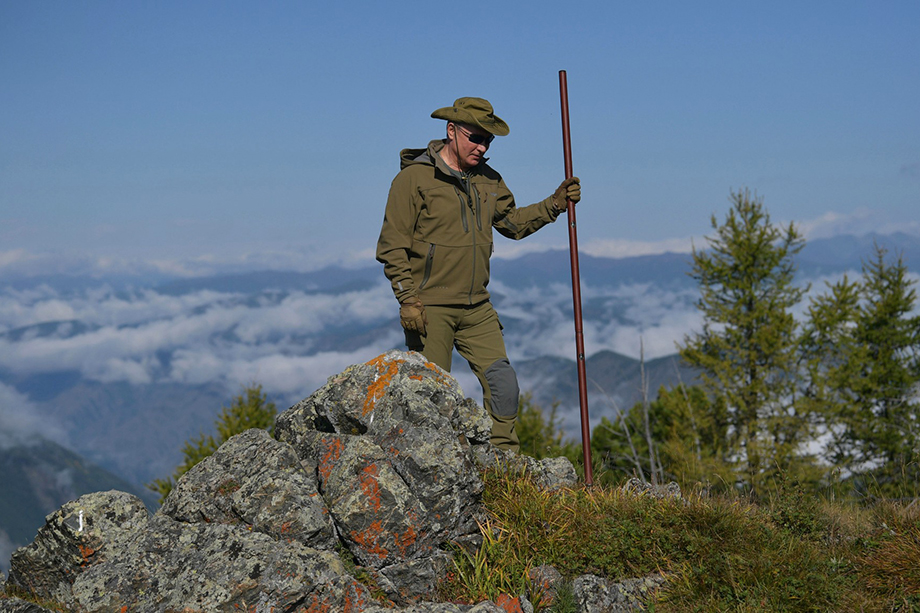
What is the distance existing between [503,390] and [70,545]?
405 centimetres

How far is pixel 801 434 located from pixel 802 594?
30.9 m

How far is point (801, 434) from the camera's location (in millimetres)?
33031

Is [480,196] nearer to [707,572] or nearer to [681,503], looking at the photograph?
[681,503]

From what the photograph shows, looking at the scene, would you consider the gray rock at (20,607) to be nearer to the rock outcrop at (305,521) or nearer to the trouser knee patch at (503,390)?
the rock outcrop at (305,521)

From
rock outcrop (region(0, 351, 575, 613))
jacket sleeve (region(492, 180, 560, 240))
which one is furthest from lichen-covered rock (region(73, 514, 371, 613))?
jacket sleeve (region(492, 180, 560, 240))

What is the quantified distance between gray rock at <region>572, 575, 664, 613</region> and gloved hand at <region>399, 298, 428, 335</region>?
2.80m

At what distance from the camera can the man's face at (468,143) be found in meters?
7.31

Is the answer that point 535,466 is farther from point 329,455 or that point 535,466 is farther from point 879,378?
point 879,378

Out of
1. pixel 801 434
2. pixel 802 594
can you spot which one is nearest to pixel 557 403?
pixel 801 434

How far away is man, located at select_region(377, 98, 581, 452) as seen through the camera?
7246 mm

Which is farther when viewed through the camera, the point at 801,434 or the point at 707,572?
the point at 801,434

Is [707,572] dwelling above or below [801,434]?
above

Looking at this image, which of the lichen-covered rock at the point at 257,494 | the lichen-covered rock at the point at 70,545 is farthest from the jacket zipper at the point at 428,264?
the lichen-covered rock at the point at 70,545

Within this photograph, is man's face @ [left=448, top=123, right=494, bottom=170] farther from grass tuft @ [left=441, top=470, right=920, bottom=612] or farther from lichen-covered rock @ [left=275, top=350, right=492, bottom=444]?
grass tuft @ [left=441, top=470, right=920, bottom=612]
